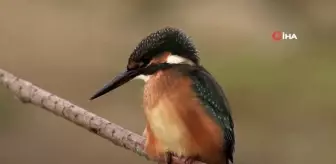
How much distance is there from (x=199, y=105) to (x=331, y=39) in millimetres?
962

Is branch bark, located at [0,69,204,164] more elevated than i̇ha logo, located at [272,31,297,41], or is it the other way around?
i̇ha logo, located at [272,31,297,41]

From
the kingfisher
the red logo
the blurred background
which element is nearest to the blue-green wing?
the kingfisher

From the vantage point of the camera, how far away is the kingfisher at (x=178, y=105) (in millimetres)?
632

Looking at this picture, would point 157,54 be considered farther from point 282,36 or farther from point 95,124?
point 282,36

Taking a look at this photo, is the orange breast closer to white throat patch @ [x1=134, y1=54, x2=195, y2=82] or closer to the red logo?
white throat patch @ [x1=134, y1=54, x2=195, y2=82]

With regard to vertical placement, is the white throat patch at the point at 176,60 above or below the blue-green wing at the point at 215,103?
above

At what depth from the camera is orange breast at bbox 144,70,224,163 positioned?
2.06ft

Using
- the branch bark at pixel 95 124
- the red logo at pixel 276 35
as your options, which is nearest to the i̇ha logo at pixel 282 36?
the red logo at pixel 276 35

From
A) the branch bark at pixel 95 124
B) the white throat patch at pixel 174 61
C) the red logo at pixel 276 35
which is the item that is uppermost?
the red logo at pixel 276 35

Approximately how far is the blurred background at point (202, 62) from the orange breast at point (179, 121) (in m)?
0.69

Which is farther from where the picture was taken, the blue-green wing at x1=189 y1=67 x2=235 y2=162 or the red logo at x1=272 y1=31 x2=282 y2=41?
the red logo at x1=272 y1=31 x2=282 y2=41

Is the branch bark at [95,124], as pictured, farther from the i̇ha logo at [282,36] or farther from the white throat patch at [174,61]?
Answer: the i̇ha logo at [282,36]

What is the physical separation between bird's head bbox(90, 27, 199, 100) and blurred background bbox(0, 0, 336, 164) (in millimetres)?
680

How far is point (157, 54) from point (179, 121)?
8 centimetres
